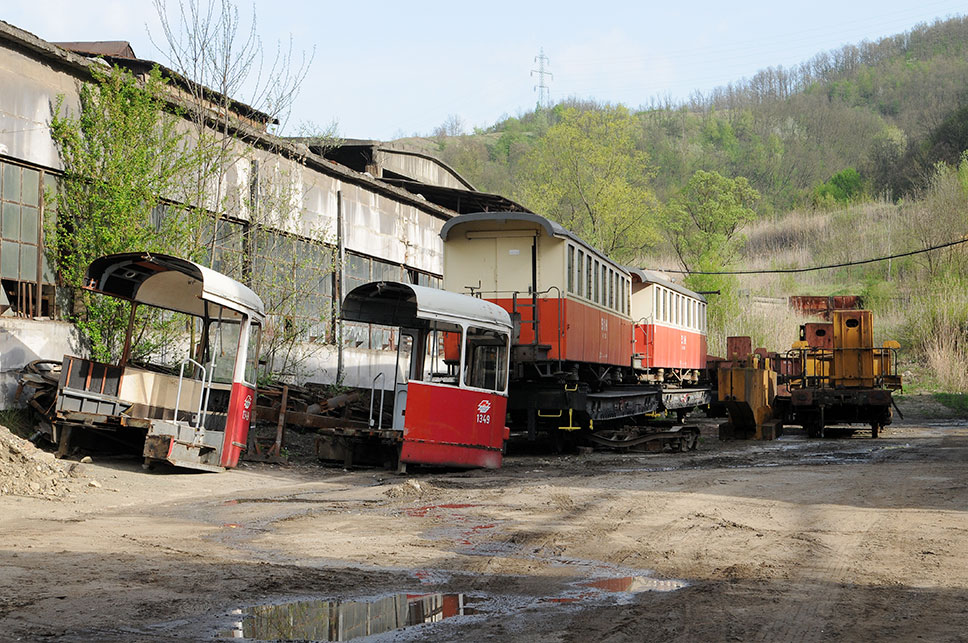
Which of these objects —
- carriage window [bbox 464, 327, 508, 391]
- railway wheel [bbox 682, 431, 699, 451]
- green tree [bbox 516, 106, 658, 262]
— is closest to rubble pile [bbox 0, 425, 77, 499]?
carriage window [bbox 464, 327, 508, 391]

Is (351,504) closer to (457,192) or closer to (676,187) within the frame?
(457,192)

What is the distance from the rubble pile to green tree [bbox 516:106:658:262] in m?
45.2

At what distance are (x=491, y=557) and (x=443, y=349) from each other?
9.94 m

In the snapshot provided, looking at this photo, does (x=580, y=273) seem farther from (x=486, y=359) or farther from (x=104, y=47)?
(x=104, y=47)

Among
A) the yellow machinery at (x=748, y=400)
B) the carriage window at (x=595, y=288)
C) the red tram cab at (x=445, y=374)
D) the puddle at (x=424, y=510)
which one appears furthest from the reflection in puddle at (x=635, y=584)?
the yellow machinery at (x=748, y=400)

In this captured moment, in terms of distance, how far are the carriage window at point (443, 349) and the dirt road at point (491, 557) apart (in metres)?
2.24

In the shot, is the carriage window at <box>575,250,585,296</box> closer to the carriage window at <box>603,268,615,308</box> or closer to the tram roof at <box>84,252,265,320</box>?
the carriage window at <box>603,268,615,308</box>

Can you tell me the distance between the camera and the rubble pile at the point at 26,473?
11.1m

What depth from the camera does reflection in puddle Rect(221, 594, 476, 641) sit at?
5.59 m

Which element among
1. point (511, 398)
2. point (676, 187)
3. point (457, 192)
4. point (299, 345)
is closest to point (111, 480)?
point (511, 398)

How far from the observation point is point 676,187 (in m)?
96.2

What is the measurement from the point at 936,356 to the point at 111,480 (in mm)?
38420

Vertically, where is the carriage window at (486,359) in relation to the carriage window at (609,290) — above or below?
below

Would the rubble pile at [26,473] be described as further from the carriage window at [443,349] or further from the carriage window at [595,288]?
the carriage window at [595,288]
